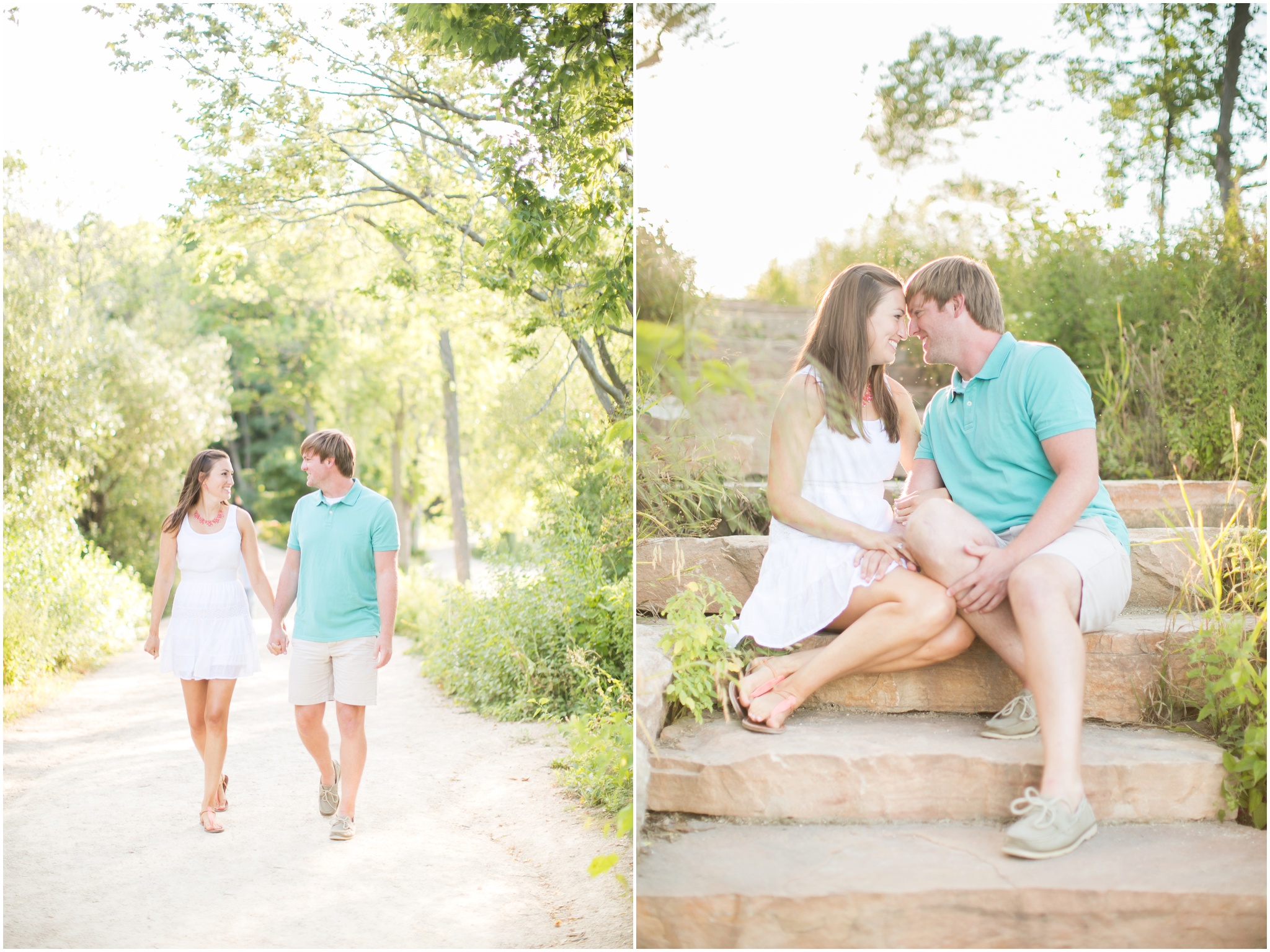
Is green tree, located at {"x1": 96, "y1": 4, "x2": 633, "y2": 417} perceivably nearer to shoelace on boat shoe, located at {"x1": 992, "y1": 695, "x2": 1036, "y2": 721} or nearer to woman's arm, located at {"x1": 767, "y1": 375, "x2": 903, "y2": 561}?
woman's arm, located at {"x1": 767, "y1": 375, "x2": 903, "y2": 561}

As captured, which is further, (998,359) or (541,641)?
(541,641)

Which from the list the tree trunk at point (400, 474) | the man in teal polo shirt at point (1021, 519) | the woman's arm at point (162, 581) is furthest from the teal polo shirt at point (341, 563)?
the tree trunk at point (400, 474)

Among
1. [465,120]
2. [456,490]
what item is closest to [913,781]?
[465,120]

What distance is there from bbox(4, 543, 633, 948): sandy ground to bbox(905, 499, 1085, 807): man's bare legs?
1.25m

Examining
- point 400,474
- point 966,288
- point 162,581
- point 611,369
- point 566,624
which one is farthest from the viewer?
point 400,474

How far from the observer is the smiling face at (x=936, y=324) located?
8.14 feet

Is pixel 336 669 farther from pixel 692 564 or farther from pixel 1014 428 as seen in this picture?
pixel 1014 428

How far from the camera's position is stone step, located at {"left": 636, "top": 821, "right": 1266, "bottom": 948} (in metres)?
1.85

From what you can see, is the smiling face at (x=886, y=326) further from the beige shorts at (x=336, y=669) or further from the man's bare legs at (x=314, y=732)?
the man's bare legs at (x=314, y=732)

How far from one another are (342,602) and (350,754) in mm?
543

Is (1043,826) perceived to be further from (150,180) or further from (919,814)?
(150,180)

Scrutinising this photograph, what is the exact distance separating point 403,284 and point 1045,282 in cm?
353

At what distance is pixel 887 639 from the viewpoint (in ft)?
7.63

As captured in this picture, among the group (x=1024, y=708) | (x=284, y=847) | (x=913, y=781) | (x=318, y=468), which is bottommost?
(x=284, y=847)
